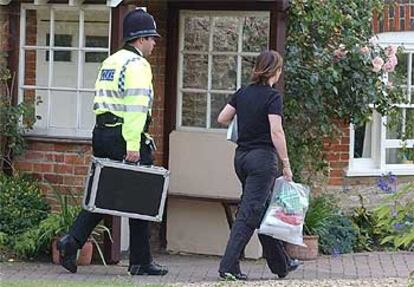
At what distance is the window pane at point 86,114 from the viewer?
421 inches

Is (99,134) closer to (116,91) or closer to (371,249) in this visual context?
(116,91)

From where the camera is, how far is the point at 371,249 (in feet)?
37.7

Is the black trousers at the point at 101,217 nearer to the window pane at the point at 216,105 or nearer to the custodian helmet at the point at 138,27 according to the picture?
the custodian helmet at the point at 138,27

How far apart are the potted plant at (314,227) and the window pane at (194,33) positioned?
1.87 metres

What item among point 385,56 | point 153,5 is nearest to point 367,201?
point 385,56

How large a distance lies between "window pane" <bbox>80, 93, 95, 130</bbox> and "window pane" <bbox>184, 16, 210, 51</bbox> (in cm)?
111

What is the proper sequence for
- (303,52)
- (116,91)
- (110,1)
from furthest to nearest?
(303,52)
(110,1)
(116,91)

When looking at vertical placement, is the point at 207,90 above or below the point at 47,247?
above

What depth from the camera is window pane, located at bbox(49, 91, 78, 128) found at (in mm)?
10727

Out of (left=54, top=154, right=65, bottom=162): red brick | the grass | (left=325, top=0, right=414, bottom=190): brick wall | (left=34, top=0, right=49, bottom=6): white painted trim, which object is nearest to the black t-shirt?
the grass

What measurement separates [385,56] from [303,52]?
870mm

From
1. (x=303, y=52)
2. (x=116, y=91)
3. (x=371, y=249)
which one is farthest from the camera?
(x=371, y=249)

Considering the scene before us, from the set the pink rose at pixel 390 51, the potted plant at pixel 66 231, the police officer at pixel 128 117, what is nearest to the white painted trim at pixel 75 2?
the police officer at pixel 128 117

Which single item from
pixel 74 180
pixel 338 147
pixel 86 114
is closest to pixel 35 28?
pixel 86 114
